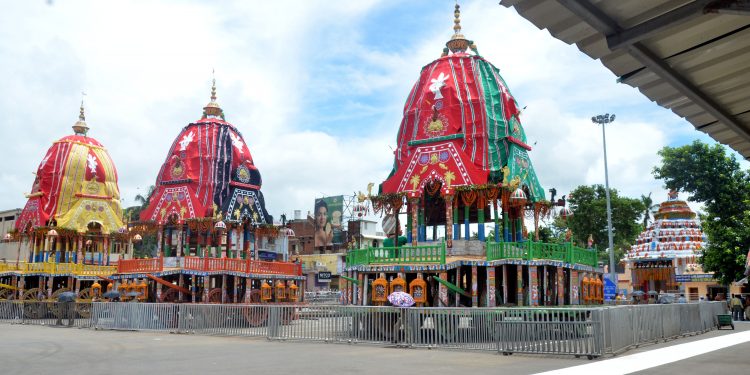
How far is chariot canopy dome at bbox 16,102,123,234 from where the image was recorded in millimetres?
44625

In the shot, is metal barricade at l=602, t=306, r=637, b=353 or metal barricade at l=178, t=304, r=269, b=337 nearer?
metal barricade at l=602, t=306, r=637, b=353

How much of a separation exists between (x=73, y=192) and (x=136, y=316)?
2643 cm

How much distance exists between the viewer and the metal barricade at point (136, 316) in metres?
21.9

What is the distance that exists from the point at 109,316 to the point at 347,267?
8958mm

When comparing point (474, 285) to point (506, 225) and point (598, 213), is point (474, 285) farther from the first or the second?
point (598, 213)

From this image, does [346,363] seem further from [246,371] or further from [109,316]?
[109,316]

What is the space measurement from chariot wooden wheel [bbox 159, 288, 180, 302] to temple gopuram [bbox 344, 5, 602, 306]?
11901 mm

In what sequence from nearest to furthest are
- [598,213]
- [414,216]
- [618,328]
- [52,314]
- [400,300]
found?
1. [618,328]
2. [400,300]
3. [414,216]
4. [52,314]
5. [598,213]

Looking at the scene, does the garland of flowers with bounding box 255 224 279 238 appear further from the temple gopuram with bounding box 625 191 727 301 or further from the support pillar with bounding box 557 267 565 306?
the temple gopuram with bounding box 625 191 727 301

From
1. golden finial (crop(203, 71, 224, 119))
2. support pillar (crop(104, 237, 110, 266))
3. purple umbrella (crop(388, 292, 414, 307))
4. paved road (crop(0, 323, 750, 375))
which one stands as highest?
golden finial (crop(203, 71, 224, 119))

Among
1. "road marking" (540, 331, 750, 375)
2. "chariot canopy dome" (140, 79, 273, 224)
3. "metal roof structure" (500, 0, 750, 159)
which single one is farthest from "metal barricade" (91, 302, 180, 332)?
"metal roof structure" (500, 0, 750, 159)

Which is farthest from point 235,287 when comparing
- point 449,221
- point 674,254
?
point 674,254

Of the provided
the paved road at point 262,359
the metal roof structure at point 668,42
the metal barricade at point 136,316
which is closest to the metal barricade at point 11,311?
the metal barricade at point 136,316

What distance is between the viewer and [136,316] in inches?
893
